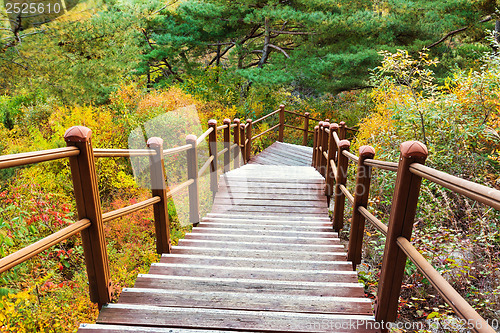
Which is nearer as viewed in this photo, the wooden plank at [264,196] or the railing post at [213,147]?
the railing post at [213,147]

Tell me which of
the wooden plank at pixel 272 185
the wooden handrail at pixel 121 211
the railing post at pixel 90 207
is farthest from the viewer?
the wooden plank at pixel 272 185

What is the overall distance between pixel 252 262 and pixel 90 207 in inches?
62.7

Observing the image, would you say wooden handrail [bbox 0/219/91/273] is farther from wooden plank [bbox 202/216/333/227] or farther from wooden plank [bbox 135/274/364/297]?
wooden plank [bbox 202/216/333/227]

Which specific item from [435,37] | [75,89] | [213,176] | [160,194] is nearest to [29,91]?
[75,89]

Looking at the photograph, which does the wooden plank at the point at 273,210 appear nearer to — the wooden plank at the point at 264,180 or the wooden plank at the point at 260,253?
the wooden plank at the point at 264,180

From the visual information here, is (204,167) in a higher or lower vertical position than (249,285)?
higher

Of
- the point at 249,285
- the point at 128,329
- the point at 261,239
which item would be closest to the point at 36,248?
the point at 128,329

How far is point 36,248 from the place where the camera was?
1499 millimetres

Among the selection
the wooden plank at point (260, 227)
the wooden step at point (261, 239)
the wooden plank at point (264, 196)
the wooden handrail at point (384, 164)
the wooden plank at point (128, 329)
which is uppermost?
the wooden handrail at point (384, 164)

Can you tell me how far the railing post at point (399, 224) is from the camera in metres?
1.65

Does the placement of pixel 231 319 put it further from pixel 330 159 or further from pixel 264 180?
pixel 264 180

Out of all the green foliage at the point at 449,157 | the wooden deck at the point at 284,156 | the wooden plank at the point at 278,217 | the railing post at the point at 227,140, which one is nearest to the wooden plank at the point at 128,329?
the green foliage at the point at 449,157

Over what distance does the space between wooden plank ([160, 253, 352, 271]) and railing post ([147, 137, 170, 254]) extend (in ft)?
0.51

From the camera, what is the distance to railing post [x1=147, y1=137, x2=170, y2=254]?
262 cm
